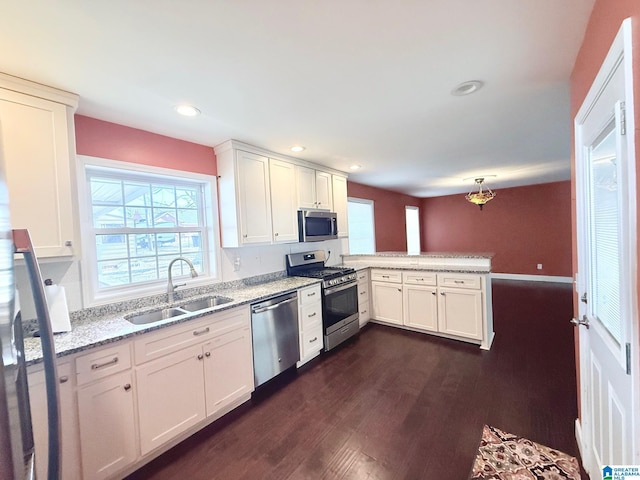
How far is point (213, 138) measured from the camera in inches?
101

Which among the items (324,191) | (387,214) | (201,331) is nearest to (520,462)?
(201,331)

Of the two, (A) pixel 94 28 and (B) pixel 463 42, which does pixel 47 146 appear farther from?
(B) pixel 463 42

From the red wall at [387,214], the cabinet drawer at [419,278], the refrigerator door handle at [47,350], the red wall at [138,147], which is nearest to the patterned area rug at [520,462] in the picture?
the cabinet drawer at [419,278]

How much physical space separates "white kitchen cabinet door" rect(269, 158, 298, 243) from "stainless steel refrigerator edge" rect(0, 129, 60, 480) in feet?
7.66

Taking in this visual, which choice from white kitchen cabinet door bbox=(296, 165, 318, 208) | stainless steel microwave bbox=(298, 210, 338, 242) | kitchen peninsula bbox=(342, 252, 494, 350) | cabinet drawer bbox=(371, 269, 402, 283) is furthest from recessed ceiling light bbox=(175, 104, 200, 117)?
cabinet drawer bbox=(371, 269, 402, 283)

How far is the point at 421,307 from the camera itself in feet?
11.7

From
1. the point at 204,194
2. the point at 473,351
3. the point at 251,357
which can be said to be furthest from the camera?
the point at 473,351

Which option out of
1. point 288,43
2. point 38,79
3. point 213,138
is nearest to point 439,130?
point 288,43

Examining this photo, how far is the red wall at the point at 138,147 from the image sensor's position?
6.62 feet

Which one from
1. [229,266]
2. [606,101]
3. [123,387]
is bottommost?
[123,387]

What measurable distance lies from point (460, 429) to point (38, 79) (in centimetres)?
349

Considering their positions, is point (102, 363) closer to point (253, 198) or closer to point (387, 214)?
point (253, 198)

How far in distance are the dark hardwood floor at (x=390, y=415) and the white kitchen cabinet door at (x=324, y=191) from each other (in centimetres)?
191

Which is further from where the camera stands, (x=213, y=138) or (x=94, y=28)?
(x=213, y=138)
